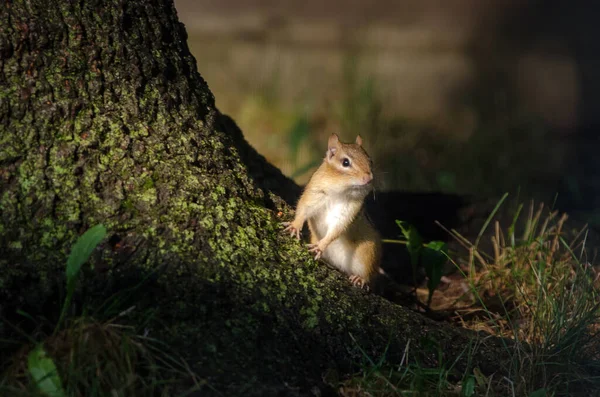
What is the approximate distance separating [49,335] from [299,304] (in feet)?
2.56

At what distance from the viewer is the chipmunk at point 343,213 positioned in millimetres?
3305

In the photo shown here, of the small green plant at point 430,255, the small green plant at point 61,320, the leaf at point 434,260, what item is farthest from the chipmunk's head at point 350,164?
the small green plant at point 61,320

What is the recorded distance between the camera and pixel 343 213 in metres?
3.37

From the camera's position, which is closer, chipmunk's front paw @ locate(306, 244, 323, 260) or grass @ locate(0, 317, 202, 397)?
grass @ locate(0, 317, 202, 397)

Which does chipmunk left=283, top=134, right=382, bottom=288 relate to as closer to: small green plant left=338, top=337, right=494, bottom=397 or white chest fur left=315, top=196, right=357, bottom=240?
white chest fur left=315, top=196, right=357, bottom=240

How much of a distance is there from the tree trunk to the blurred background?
3419mm

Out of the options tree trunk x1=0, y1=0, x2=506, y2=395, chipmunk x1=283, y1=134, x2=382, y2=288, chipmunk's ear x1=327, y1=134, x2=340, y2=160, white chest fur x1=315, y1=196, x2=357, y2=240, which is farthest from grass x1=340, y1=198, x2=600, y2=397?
chipmunk's ear x1=327, y1=134, x2=340, y2=160

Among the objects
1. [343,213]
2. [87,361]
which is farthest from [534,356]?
[87,361]

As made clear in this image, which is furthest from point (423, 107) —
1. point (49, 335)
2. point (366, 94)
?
point (49, 335)

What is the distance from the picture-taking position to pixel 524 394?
2396 millimetres

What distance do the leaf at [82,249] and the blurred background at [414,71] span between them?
4.00 m

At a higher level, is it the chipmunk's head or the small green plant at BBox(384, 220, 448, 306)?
the chipmunk's head

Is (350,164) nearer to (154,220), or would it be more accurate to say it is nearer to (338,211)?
(338,211)

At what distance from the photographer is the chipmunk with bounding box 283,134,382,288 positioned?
3.30m
